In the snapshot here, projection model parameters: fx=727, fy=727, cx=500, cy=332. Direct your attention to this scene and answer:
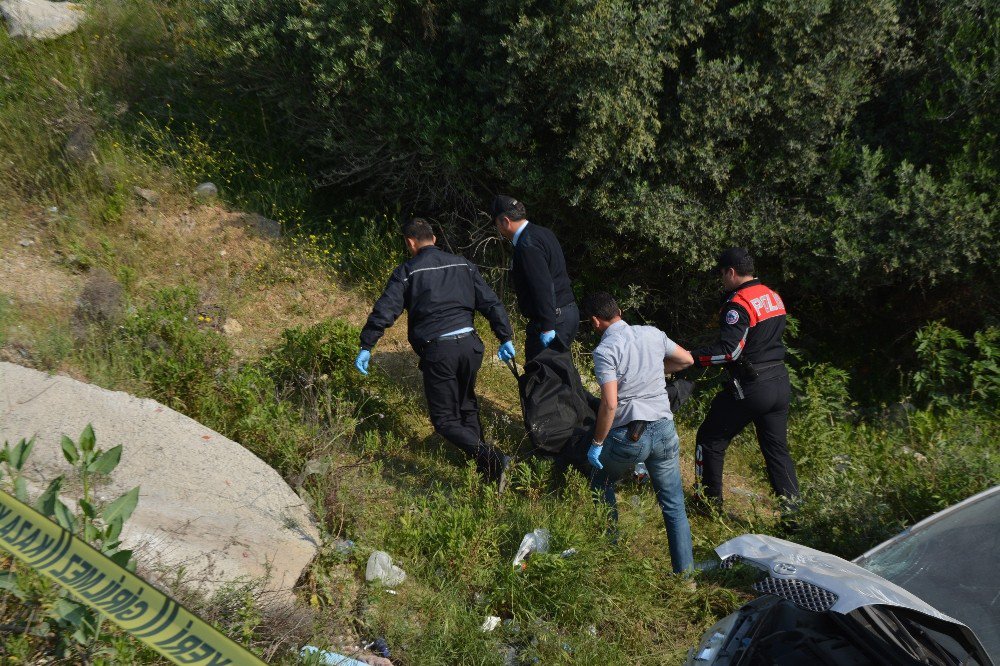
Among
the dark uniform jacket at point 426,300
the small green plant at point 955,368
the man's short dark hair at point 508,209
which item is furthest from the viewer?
the small green plant at point 955,368

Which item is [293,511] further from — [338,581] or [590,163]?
[590,163]

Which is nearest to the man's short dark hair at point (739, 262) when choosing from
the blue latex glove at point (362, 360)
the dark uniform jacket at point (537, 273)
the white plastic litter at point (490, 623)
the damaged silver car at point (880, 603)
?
the dark uniform jacket at point (537, 273)

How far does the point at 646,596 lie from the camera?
3.97 metres

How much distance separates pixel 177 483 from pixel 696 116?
16.3 ft

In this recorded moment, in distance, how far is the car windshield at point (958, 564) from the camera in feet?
9.25

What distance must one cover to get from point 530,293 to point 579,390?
81cm

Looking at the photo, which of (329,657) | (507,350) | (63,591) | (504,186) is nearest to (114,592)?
(63,591)

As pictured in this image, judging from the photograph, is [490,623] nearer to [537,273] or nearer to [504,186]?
[537,273]

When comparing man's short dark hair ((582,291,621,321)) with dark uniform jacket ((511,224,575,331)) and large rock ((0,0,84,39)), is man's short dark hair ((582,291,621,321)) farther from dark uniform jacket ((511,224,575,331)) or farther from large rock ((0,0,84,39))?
large rock ((0,0,84,39))

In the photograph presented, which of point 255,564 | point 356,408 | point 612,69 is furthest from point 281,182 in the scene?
point 255,564

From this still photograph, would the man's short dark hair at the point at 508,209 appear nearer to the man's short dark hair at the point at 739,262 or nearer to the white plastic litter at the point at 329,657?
the man's short dark hair at the point at 739,262

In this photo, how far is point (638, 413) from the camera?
405 cm

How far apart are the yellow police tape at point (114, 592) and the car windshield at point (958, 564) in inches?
103

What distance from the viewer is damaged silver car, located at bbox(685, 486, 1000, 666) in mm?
2600
